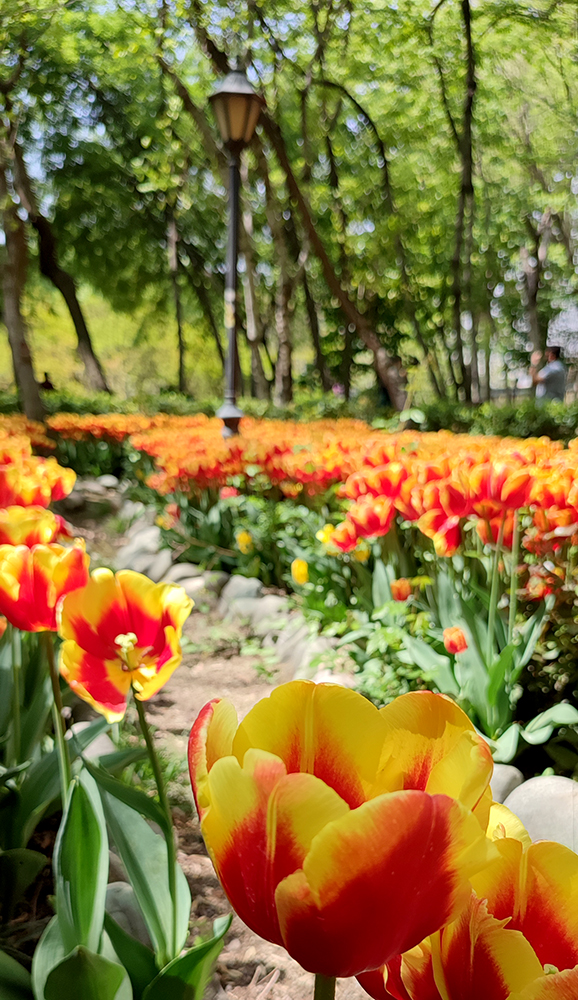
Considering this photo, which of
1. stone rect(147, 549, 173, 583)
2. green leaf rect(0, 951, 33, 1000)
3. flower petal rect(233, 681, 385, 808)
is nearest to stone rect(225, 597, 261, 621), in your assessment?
stone rect(147, 549, 173, 583)

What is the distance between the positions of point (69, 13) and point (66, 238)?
8.14 metres

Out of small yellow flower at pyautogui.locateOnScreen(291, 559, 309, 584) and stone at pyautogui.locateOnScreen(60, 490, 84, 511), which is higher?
small yellow flower at pyautogui.locateOnScreen(291, 559, 309, 584)

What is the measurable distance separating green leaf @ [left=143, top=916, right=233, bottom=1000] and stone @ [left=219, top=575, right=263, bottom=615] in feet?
10.1

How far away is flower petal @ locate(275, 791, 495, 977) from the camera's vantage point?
321 millimetres

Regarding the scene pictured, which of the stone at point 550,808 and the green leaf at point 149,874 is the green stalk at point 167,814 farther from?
the stone at point 550,808

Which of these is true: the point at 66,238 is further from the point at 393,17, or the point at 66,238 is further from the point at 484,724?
the point at 484,724

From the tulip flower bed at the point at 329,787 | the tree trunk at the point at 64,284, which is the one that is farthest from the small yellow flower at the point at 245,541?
the tree trunk at the point at 64,284

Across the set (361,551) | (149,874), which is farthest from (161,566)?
(149,874)

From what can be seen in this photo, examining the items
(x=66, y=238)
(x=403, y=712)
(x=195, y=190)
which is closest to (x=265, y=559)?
(x=403, y=712)

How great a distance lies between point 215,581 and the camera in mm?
4344

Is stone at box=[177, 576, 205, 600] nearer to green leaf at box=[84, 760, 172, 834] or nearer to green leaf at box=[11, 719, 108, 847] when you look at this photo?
green leaf at box=[11, 719, 108, 847]

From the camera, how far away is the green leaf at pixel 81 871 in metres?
0.90

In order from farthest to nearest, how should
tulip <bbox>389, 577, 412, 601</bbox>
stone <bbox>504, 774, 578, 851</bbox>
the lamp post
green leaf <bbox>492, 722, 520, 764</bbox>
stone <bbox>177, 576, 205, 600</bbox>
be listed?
1. the lamp post
2. stone <bbox>177, 576, 205, 600</bbox>
3. tulip <bbox>389, 577, 412, 601</bbox>
4. green leaf <bbox>492, 722, 520, 764</bbox>
5. stone <bbox>504, 774, 578, 851</bbox>

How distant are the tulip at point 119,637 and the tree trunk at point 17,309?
8.79 meters
